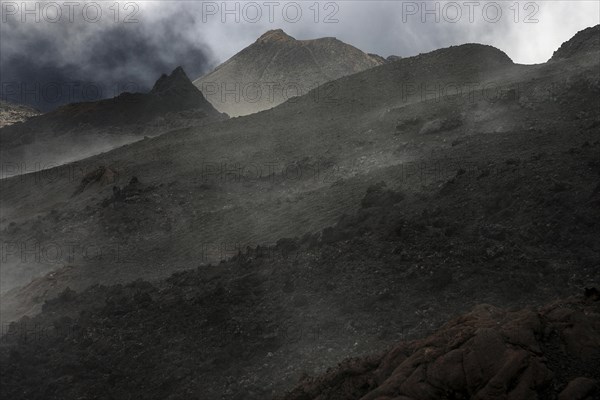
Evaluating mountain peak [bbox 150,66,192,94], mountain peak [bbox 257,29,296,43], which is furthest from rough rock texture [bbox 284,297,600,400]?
mountain peak [bbox 257,29,296,43]

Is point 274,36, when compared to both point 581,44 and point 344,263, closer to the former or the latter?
point 581,44

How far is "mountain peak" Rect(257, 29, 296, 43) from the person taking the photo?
95750mm

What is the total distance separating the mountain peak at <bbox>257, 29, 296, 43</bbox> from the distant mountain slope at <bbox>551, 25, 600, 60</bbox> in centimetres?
6531

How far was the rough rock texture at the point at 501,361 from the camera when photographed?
6980 mm

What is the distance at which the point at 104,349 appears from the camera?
14336 millimetres

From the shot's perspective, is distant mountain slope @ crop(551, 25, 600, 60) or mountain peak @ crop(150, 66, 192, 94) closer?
distant mountain slope @ crop(551, 25, 600, 60)

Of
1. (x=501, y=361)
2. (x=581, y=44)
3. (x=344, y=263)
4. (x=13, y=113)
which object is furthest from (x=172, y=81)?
(x=501, y=361)

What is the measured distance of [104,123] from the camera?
190 ft

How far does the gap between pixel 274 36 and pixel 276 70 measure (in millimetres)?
12810

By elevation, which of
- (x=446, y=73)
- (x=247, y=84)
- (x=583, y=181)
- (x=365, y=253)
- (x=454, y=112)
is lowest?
(x=365, y=253)

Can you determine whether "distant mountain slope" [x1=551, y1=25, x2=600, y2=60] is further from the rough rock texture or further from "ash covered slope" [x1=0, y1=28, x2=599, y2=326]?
the rough rock texture

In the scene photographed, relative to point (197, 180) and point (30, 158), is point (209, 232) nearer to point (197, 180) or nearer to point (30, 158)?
point (197, 180)

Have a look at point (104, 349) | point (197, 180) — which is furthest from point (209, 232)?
point (104, 349)

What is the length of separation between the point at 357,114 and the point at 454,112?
27.0 ft
